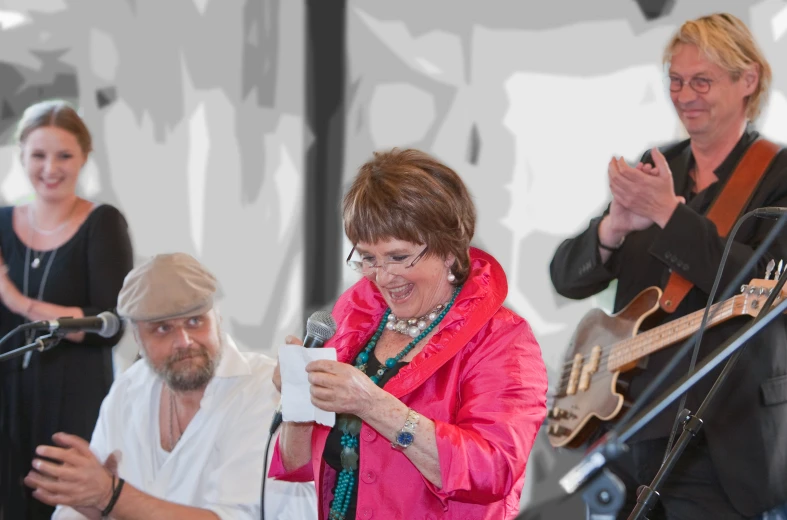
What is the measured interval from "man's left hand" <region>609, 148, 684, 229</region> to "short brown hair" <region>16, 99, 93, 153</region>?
228 centimetres

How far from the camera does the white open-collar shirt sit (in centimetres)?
270

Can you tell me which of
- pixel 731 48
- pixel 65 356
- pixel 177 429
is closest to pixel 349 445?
pixel 177 429

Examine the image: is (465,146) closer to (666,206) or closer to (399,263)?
(666,206)

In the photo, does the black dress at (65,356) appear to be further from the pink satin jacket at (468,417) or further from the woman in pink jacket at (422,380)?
the pink satin jacket at (468,417)

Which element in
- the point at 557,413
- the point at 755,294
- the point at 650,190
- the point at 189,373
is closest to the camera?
the point at 755,294

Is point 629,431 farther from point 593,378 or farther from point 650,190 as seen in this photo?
point 593,378

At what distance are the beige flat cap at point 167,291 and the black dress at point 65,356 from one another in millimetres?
737

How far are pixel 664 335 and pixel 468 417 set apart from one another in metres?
0.98

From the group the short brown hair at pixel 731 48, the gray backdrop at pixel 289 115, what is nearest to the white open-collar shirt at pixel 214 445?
the gray backdrop at pixel 289 115

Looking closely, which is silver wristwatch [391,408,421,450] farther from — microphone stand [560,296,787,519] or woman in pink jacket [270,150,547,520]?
microphone stand [560,296,787,519]

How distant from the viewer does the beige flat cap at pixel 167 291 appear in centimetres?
292

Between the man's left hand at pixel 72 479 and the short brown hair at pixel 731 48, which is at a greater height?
the short brown hair at pixel 731 48

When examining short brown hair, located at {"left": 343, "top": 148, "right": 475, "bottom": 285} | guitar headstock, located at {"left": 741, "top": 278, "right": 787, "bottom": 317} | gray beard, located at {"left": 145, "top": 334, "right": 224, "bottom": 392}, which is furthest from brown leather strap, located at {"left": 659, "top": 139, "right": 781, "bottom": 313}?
gray beard, located at {"left": 145, "top": 334, "right": 224, "bottom": 392}

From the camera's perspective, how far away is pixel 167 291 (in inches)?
115
